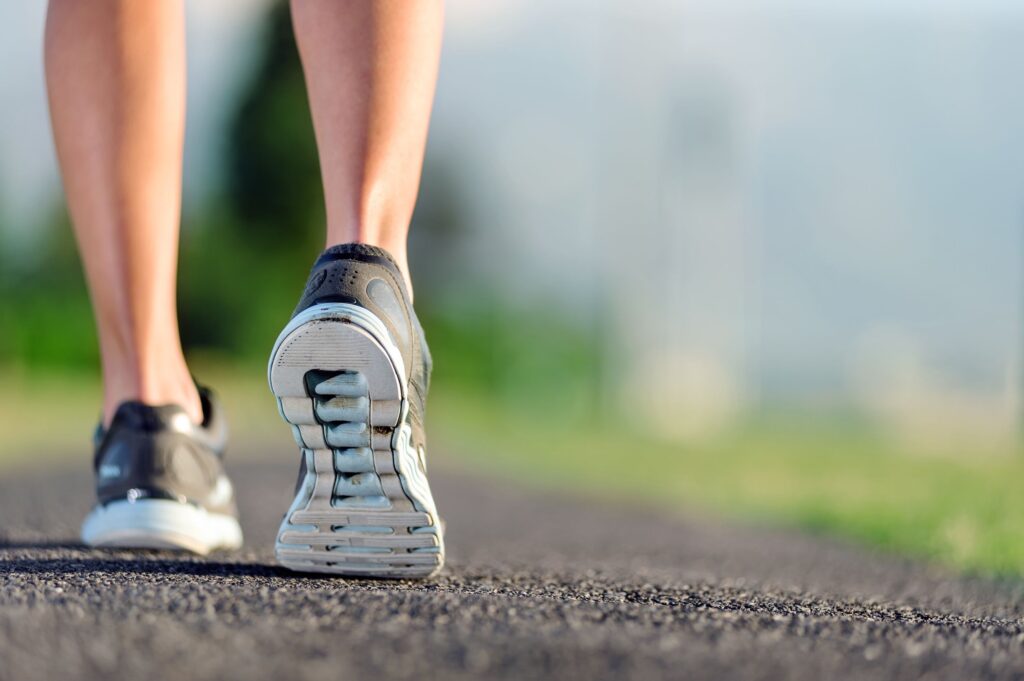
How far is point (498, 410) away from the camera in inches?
898

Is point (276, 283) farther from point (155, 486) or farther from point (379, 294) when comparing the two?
point (379, 294)

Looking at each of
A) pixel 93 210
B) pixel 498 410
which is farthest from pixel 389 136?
pixel 498 410

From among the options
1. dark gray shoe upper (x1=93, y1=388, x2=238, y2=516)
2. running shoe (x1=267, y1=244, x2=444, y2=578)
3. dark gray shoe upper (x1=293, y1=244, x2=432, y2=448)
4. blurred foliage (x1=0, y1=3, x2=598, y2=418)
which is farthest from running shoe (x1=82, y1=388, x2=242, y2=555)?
blurred foliage (x1=0, y1=3, x2=598, y2=418)

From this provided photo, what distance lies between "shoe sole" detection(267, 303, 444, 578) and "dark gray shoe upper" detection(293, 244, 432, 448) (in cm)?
3

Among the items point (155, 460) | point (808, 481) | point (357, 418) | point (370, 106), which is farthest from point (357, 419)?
point (808, 481)

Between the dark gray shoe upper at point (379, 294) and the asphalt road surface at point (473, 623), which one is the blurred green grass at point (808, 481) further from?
the dark gray shoe upper at point (379, 294)

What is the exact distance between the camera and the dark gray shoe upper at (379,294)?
5.12 ft

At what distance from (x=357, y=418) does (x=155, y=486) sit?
64 cm

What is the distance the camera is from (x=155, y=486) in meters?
2.03

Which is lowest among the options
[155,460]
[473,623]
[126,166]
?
[473,623]

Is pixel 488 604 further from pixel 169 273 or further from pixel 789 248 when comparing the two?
pixel 789 248

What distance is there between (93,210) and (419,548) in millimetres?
949

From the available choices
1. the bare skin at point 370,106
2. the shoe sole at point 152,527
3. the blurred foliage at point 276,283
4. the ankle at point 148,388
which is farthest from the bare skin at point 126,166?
the blurred foliage at point 276,283

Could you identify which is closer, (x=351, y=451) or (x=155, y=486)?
(x=351, y=451)
